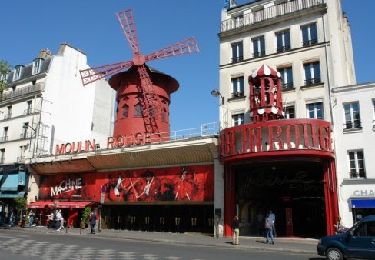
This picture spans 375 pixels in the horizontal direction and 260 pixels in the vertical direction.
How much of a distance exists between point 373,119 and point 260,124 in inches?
202

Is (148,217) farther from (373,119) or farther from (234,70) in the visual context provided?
(373,119)

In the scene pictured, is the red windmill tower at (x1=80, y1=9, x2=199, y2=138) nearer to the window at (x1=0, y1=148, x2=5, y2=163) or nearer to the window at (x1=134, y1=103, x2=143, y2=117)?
the window at (x1=134, y1=103, x2=143, y2=117)

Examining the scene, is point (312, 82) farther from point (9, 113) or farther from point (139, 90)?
point (9, 113)

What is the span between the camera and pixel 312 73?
2105cm

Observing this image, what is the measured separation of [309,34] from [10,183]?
24776mm

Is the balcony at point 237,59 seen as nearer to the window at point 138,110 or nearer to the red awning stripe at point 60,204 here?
the window at point 138,110

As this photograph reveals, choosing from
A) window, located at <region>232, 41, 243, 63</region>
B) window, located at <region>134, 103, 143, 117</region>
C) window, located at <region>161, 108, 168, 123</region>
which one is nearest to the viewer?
window, located at <region>232, 41, 243, 63</region>

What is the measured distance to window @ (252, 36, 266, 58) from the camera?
23.0 meters

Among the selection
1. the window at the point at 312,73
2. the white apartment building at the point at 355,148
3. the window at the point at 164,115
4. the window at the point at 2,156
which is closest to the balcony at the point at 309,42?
the window at the point at 312,73

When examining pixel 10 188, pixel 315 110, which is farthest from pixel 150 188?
pixel 10 188

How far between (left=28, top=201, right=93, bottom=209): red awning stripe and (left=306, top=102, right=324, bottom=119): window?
51.0 ft

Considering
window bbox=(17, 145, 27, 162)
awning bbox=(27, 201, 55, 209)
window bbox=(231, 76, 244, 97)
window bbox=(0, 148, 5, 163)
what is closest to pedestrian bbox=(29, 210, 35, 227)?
awning bbox=(27, 201, 55, 209)

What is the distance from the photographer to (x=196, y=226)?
78.0 feet

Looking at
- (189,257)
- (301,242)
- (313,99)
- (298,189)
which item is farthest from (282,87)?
(189,257)
